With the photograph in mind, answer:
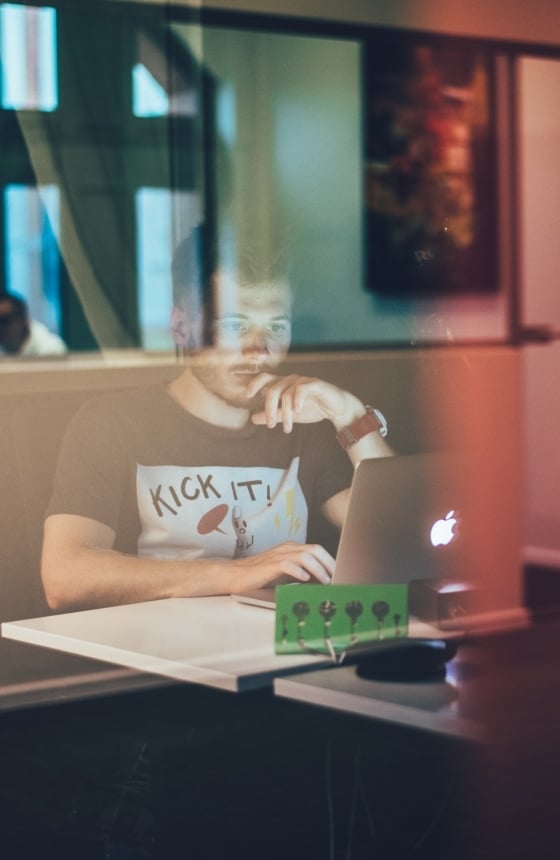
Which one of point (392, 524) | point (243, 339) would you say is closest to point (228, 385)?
point (243, 339)

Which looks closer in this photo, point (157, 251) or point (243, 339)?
point (157, 251)

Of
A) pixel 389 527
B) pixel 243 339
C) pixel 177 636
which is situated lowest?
pixel 177 636

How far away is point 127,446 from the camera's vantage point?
173 centimetres

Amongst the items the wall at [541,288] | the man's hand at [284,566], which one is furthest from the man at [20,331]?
the wall at [541,288]

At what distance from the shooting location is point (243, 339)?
1.77 meters

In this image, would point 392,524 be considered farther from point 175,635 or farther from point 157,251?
point 157,251

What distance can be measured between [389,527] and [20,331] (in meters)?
0.53

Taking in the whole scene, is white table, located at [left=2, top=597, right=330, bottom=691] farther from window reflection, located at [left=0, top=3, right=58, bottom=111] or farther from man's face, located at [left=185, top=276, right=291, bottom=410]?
window reflection, located at [left=0, top=3, right=58, bottom=111]

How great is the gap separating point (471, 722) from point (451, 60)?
3.42ft

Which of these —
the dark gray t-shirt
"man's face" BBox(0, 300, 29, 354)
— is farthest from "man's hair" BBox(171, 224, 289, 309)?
"man's face" BBox(0, 300, 29, 354)

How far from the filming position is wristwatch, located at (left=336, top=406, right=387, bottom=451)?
182 centimetres

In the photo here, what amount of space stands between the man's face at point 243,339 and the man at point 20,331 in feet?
0.84

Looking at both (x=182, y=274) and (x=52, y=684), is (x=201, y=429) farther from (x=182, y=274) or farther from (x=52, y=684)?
(x=52, y=684)

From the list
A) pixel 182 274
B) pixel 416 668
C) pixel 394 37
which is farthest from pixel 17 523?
pixel 394 37
